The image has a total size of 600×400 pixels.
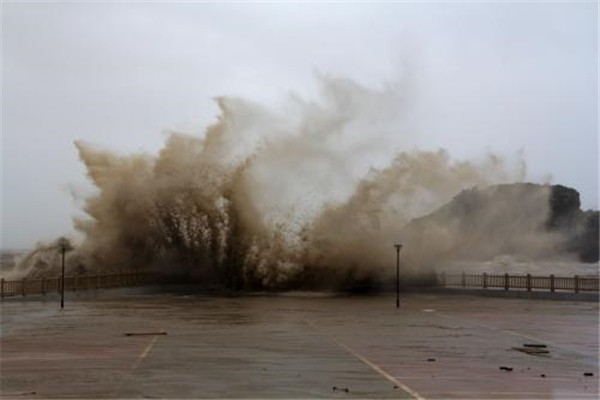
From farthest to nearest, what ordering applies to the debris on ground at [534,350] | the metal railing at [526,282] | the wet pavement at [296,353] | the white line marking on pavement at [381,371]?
the metal railing at [526,282]
the debris on ground at [534,350]
the wet pavement at [296,353]
the white line marking on pavement at [381,371]

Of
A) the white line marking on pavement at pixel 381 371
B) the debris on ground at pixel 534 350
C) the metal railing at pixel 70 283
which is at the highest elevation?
the white line marking on pavement at pixel 381 371

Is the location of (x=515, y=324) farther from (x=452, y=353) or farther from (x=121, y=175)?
(x=121, y=175)

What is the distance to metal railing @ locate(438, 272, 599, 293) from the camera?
39.8 m

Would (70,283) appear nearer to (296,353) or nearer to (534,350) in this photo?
(296,353)

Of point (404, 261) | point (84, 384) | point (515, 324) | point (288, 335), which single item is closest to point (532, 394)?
point (84, 384)

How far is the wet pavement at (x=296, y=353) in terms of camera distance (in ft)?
37.9

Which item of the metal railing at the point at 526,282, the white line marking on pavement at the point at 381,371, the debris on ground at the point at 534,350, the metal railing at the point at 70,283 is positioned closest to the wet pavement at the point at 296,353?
the white line marking on pavement at the point at 381,371

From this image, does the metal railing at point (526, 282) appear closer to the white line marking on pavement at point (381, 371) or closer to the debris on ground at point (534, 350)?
the debris on ground at point (534, 350)

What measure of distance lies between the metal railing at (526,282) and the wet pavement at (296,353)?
9.56m

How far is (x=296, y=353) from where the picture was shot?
16047mm

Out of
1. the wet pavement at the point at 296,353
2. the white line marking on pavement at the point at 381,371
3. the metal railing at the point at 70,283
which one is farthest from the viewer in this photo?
the metal railing at the point at 70,283

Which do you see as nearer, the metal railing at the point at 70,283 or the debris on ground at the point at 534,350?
the debris on ground at the point at 534,350

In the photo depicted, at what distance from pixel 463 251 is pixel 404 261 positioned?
6.34 metres

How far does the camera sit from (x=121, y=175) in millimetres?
57031
